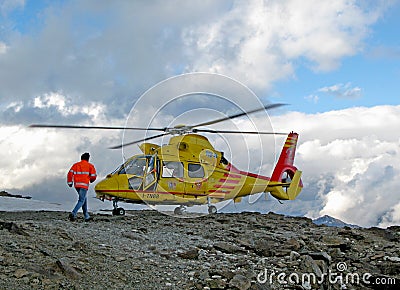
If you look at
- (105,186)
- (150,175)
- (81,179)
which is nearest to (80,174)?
(81,179)

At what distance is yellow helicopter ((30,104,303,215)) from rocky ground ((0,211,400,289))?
5.66 meters

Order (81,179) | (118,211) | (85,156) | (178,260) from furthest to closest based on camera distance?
(118,211) < (85,156) < (81,179) < (178,260)

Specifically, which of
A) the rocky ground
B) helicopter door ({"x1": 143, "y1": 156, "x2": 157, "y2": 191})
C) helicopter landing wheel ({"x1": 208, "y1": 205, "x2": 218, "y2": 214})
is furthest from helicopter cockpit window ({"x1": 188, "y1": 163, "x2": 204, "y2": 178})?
the rocky ground

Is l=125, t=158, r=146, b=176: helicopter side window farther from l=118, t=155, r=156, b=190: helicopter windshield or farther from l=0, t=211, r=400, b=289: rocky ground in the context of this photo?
l=0, t=211, r=400, b=289: rocky ground

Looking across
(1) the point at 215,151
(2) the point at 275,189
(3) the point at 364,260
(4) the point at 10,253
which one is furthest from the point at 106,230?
(2) the point at 275,189

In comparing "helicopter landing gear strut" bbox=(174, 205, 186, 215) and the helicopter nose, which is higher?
the helicopter nose

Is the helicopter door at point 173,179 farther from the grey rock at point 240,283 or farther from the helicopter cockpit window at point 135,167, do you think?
the grey rock at point 240,283

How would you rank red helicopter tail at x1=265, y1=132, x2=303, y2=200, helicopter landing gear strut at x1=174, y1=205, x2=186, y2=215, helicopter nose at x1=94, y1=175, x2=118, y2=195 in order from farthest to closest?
red helicopter tail at x1=265, y1=132, x2=303, y2=200, helicopter landing gear strut at x1=174, y1=205, x2=186, y2=215, helicopter nose at x1=94, y1=175, x2=118, y2=195

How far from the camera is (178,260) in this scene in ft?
27.8

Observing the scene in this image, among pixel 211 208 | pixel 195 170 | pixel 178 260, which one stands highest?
pixel 195 170

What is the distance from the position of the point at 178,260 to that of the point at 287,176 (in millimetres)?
18170

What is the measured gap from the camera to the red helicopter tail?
79.7 ft

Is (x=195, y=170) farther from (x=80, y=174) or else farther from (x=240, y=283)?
(x=240, y=283)

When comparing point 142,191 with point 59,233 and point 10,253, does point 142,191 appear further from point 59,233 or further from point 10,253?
point 10,253
